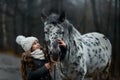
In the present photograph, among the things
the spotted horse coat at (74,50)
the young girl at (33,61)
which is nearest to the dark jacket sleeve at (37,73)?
the young girl at (33,61)

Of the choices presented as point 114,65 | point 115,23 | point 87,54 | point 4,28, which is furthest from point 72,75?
point 4,28

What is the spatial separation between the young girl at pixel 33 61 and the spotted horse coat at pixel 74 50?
11.1 inches

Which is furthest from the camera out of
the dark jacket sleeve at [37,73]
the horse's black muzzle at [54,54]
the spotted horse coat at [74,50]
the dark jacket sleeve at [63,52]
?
the dark jacket sleeve at [37,73]

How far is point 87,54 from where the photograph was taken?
9.52 meters

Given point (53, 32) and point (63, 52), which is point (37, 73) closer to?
point (63, 52)

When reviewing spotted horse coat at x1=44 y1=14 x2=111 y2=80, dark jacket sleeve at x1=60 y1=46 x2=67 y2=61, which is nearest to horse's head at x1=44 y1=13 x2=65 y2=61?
spotted horse coat at x1=44 y1=14 x2=111 y2=80

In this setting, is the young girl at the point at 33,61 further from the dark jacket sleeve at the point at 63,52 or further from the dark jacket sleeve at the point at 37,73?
the dark jacket sleeve at the point at 63,52

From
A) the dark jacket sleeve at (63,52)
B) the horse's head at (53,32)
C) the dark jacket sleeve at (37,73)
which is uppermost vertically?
the horse's head at (53,32)

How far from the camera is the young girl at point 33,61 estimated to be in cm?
833

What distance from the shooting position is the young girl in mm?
8328

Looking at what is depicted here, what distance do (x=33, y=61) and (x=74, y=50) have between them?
0.78 m

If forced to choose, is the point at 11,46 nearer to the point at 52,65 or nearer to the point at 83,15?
the point at 83,15

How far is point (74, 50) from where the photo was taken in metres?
8.81

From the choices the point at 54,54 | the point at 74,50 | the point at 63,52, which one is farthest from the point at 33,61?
the point at 54,54
